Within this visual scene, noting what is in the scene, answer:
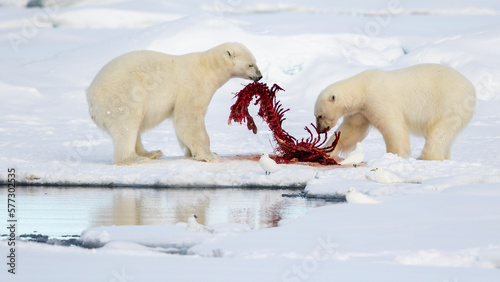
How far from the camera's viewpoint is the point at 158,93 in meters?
8.80

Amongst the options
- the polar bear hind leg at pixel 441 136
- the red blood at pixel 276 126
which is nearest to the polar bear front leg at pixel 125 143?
the red blood at pixel 276 126

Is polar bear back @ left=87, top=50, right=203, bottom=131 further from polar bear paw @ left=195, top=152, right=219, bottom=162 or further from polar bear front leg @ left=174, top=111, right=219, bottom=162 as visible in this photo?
polar bear paw @ left=195, top=152, right=219, bottom=162

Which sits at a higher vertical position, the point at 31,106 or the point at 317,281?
Answer: the point at 31,106

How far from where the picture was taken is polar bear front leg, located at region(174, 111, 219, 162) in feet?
29.0

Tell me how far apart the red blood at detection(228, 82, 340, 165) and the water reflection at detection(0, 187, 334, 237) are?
150cm

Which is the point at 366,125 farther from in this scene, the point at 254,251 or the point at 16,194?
the point at 254,251

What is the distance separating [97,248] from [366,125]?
544 cm

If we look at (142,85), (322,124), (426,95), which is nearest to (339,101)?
(322,124)

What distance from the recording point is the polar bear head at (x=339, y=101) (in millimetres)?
8867

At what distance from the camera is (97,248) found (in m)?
4.55

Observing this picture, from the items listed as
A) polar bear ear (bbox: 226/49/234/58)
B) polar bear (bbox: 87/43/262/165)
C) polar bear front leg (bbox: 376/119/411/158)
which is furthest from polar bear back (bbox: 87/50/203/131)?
polar bear front leg (bbox: 376/119/411/158)

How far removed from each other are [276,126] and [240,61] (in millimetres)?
919

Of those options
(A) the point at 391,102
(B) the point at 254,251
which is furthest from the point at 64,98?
(B) the point at 254,251

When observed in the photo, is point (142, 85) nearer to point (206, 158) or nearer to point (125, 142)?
point (125, 142)
